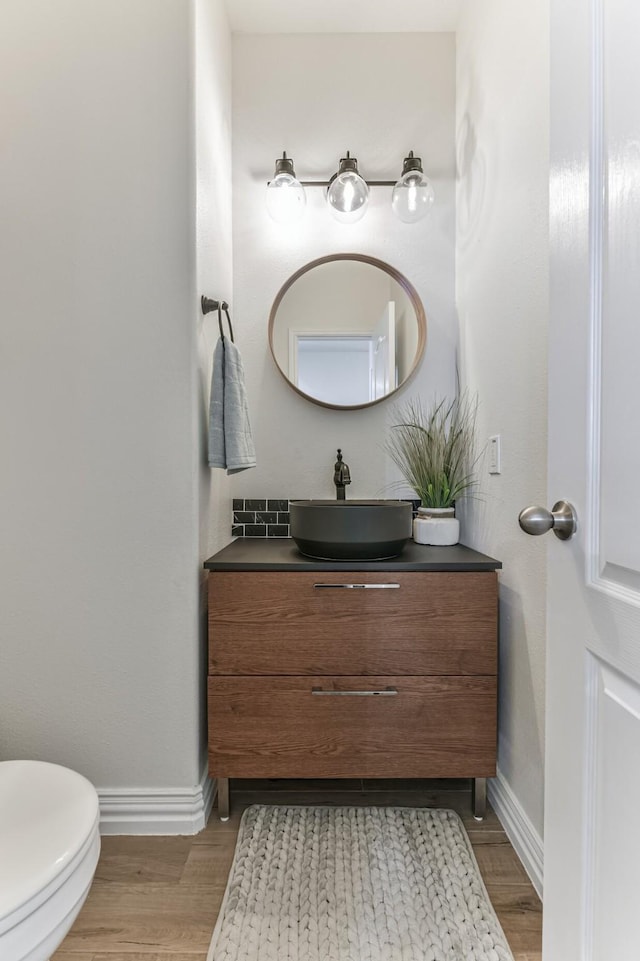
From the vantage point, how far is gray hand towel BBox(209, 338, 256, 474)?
159 cm

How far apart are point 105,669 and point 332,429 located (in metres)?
1.10

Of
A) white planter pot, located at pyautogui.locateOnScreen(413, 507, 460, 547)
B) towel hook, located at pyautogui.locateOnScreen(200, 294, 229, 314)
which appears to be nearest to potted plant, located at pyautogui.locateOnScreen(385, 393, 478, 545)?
white planter pot, located at pyautogui.locateOnScreen(413, 507, 460, 547)

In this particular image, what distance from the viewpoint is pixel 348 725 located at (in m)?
1.49

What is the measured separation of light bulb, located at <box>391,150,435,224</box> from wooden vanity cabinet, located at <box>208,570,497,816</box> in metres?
1.28

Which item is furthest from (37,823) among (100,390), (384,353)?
(384,353)

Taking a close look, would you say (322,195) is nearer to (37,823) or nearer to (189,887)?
(37,823)

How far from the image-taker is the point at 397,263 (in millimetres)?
2037

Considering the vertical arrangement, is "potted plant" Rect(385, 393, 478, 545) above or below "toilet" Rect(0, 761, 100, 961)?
above

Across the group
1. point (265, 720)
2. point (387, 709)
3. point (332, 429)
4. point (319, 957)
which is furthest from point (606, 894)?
point (332, 429)

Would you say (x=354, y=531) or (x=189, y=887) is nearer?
(x=189, y=887)

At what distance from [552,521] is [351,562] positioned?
0.83 m

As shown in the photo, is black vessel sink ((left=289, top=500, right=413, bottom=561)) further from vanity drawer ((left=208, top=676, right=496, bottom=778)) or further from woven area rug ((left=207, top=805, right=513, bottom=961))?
woven area rug ((left=207, top=805, right=513, bottom=961))

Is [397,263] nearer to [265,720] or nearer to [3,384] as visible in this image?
[3,384]

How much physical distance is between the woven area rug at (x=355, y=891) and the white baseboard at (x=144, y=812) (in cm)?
17
